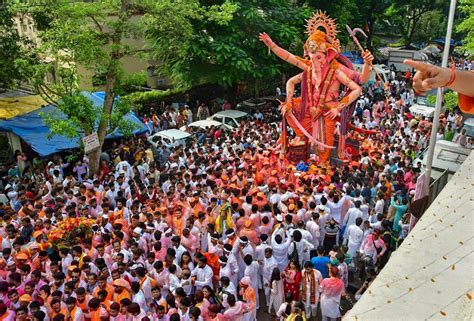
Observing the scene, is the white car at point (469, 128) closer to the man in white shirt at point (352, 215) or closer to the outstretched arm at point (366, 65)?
the outstretched arm at point (366, 65)

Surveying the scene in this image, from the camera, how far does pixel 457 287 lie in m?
2.99

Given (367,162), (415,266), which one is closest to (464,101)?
(415,266)

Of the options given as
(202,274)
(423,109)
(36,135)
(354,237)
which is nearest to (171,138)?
(36,135)

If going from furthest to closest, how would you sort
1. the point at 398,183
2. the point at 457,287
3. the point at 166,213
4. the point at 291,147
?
the point at 291,147
the point at 398,183
the point at 166,213
the point at 457,287

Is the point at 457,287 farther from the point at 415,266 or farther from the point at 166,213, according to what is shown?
the point at 166,213

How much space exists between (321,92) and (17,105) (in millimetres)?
9487

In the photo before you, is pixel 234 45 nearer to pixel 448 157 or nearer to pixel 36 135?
pixel 36 135

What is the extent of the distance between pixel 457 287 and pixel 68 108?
1042 cm

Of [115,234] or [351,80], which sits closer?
[115,234]

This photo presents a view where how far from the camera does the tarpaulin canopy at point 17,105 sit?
14.4 metres

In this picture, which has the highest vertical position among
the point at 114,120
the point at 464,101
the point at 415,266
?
the point at 464,101

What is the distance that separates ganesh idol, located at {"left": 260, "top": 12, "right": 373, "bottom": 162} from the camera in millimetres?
12766

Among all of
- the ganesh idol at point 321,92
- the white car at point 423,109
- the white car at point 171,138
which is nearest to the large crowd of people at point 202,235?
the ganesh idol at point 321,92

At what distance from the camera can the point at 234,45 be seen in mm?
18109
